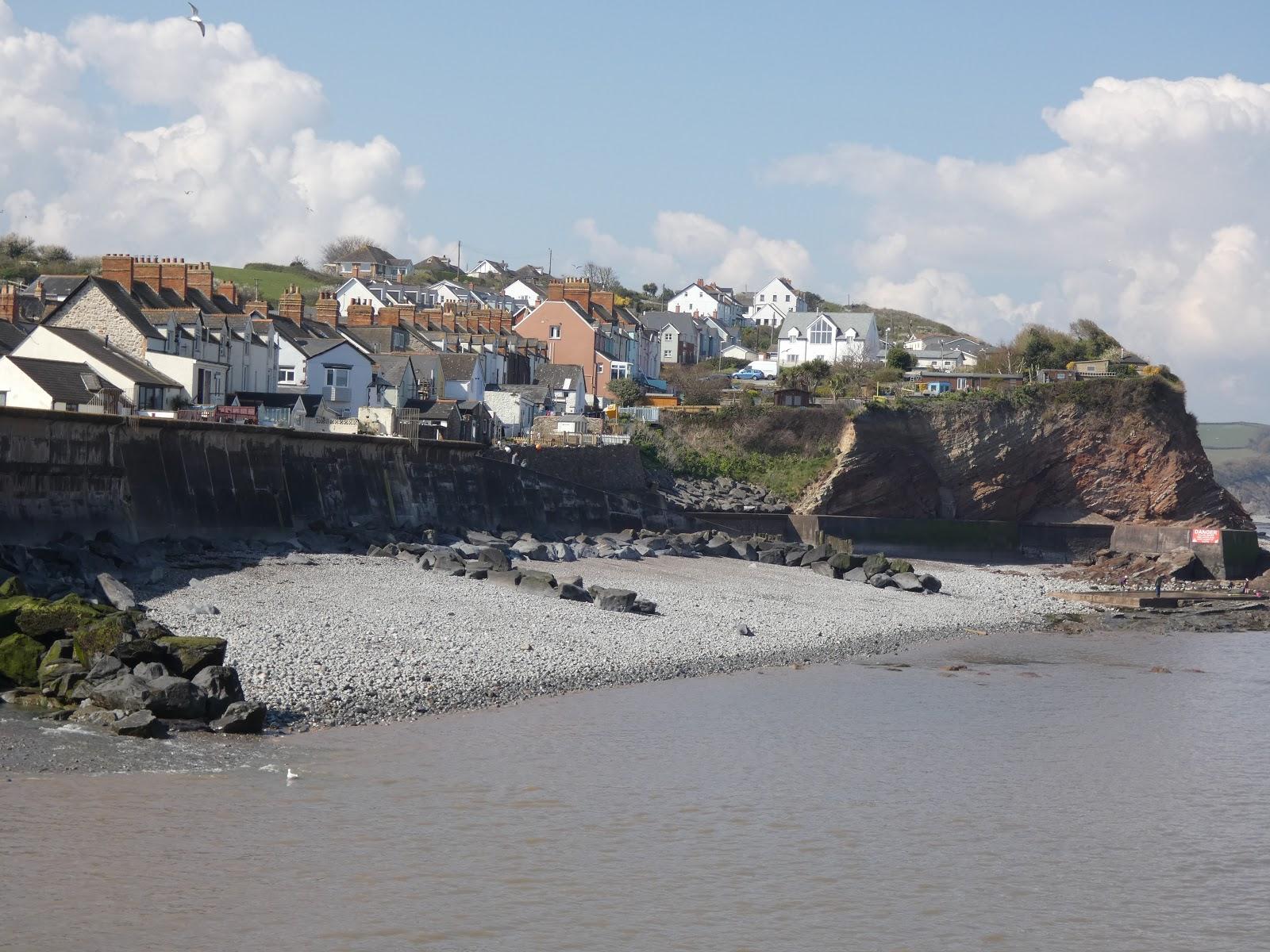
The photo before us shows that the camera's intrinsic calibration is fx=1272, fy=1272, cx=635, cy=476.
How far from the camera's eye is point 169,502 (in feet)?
95.4

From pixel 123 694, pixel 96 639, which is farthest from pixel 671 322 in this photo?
pixel 123 694

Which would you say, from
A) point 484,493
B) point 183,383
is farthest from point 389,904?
point 183,383

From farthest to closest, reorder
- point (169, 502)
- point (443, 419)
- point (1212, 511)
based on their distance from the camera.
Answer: point (1212, 511)
point (443, 419)
point (169, 502)

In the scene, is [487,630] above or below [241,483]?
below

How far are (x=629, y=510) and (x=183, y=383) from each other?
53.0 ft

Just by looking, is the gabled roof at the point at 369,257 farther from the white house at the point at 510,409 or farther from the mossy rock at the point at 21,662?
the mossy rock at the point at 21,662

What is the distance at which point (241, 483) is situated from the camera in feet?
103

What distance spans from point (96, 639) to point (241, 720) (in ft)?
8.57

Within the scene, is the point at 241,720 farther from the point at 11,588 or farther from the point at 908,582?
the point at 908,582

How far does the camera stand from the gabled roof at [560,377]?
68.4 m

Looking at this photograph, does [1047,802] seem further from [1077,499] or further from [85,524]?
[1077,499]

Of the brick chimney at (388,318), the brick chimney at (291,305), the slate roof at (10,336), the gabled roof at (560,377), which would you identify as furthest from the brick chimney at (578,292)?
the slate roof at (10,336)

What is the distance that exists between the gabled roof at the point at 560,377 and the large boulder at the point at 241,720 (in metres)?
52.4

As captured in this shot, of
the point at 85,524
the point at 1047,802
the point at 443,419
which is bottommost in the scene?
the point at 1047,802
